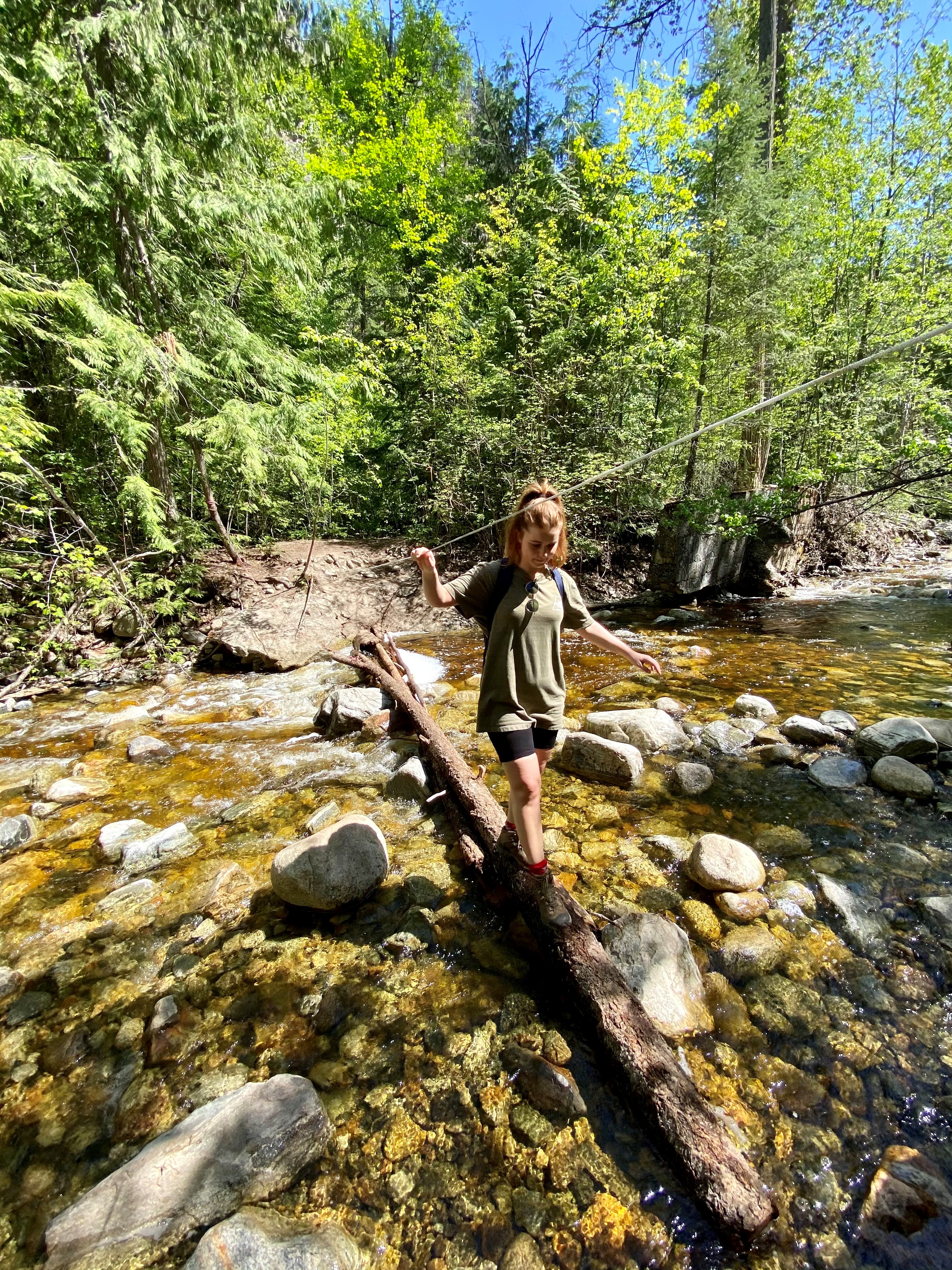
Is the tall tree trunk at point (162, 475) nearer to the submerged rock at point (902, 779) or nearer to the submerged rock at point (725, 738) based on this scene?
the submerged rock at point (725, 738)

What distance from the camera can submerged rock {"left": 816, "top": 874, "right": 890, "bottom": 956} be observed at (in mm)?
2693

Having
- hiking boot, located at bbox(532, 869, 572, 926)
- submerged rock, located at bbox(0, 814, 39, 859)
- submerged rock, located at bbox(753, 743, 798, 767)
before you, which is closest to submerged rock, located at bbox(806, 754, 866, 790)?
submerged rock, located at bbox(753, 743, 798, 767)

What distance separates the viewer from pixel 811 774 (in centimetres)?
418

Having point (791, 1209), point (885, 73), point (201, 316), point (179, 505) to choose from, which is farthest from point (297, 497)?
point (885, 73)

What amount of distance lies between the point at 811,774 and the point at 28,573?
8.85m

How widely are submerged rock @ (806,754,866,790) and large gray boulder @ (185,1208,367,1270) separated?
404 centimetres

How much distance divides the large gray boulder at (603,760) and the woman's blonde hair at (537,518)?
219cm

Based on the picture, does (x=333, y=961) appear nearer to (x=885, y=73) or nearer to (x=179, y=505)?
(x=179, y=505)

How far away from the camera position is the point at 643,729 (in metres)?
4.82

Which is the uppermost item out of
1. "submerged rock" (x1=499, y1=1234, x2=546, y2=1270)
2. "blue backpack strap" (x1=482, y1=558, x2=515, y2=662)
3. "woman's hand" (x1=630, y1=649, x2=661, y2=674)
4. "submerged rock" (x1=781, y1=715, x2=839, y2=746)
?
"blue backpack strap" (x1=482, y1=558, x2=515, y2=662)

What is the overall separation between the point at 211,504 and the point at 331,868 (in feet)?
27.0

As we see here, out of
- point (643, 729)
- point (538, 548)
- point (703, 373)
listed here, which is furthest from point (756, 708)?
point (703, 373)

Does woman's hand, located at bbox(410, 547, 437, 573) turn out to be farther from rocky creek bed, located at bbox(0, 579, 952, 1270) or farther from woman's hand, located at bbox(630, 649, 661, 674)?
rocky creek bed, located at bbox(0, 579, 952, 1270)

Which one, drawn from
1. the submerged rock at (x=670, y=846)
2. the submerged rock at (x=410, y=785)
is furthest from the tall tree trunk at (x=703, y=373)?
the submerged rock at (x=410, y=785)
